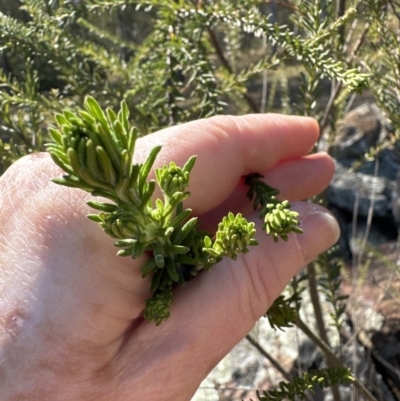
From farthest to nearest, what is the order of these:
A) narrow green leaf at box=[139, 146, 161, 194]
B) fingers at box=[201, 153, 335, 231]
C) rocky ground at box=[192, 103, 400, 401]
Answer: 1. rocky ground at box=[192, 103, 400, 401]
2. fingers at box=[201, 153, 335, 231]
3. narrow green leaf at box=[139, 146, 161, 194]

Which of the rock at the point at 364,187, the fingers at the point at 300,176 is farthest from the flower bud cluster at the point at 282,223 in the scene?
the rock at the point at 364,187

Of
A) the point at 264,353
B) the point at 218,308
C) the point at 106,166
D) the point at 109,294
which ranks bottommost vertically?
the point at 264,353

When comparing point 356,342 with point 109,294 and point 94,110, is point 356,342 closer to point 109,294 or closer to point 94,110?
point 109,294

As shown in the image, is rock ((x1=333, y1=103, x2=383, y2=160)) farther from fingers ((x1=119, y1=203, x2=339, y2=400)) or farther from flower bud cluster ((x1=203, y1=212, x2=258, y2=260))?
flower bud cluster ((x1=203, y1=212, x2=258, y2=260))

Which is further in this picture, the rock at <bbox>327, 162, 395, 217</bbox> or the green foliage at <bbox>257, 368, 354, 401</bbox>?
the rock at <bbox>327, 162, 395, 217</bbox>

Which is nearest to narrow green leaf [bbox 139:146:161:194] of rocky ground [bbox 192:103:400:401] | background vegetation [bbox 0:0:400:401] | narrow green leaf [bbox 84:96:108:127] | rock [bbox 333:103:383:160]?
narrow green leaf [bbox 84:96:108:127]

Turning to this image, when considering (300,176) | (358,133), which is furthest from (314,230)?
(358,133)

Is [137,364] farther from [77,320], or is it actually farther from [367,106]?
[367,106]
